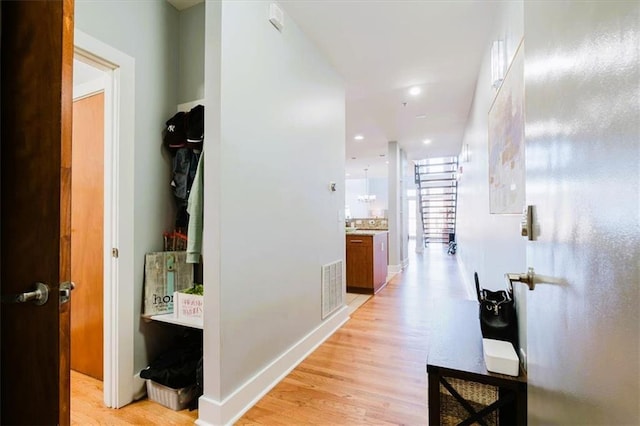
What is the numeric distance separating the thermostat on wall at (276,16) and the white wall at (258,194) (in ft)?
0.16

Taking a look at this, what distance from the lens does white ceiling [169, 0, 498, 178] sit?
2.26 meters

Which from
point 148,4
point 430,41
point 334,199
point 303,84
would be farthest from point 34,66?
point 430,41

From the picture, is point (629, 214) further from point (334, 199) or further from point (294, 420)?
point (334, 199)

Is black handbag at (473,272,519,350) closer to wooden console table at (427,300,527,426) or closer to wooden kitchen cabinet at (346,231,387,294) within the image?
wooden console table at (427,300,527,426)

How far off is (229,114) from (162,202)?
→ 91 centimetres

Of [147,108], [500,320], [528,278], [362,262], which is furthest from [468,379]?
[362,262]

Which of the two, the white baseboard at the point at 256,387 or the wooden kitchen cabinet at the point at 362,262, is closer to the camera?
the white baseboard at the point at 256,387

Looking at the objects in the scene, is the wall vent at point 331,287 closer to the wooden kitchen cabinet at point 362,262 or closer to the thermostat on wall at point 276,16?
the wooden kitchen cabinet at point 362,262

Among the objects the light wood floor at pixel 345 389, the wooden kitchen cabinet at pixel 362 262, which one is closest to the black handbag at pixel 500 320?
the light wood floor at pixel 345 389

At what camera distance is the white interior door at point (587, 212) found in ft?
1.36

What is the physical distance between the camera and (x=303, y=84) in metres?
2.60

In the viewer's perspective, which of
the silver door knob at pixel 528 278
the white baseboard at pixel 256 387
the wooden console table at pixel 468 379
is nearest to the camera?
the silver door knob at pixel 528 278

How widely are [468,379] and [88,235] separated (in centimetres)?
260

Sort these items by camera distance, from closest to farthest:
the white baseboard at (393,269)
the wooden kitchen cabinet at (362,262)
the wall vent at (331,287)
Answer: the wall vent at (331,287), the wooden kitchen cabinet at (362,262), the white baseboard at (393,269)
